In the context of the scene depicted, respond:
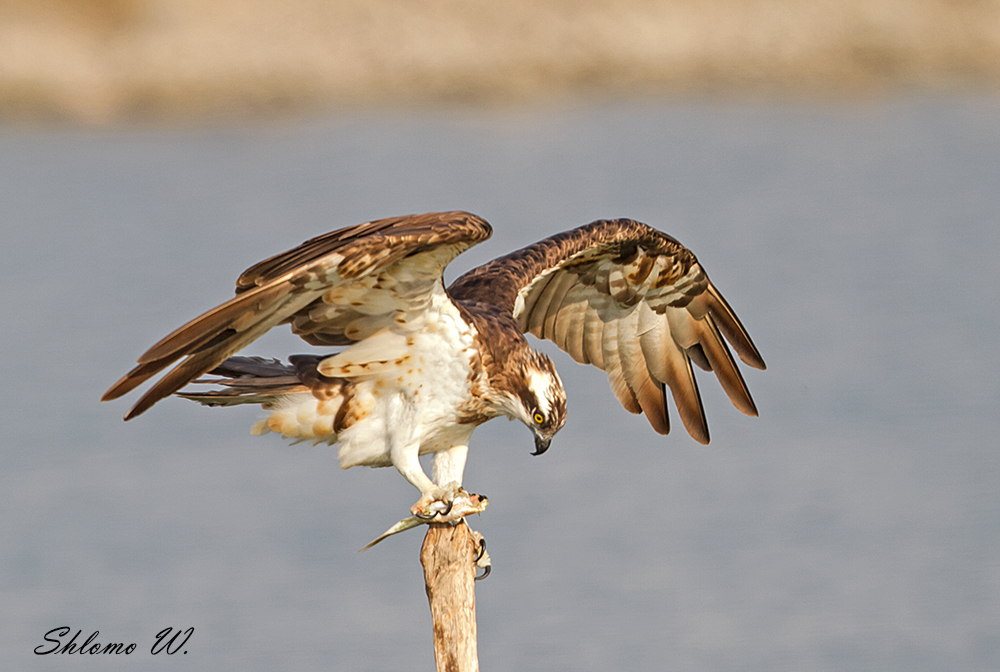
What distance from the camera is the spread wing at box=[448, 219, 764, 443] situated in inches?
310

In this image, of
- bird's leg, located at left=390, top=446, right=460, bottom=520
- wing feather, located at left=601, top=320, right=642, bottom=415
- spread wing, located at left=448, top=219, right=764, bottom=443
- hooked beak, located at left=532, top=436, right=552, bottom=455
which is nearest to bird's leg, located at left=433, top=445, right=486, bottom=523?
bird's leg, located at left=390, top=446, right=460, bottom=520

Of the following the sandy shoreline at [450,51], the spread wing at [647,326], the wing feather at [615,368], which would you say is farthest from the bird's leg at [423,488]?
the sandy shoreline at [450,51]

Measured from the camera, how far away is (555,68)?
79.5 feet

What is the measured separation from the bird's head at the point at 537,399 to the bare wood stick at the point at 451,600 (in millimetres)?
683

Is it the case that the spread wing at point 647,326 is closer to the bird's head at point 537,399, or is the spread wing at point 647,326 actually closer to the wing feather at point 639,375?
the wing feather at point 639,375

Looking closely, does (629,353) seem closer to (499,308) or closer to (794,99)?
(499,308)

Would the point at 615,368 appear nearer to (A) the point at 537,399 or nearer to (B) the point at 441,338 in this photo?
(A) the point at 537,399

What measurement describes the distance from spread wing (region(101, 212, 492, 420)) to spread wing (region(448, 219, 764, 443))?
1746mm

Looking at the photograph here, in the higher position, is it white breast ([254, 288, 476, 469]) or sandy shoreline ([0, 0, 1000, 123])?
sandy shoreline ([0, 0, 1000, 123])

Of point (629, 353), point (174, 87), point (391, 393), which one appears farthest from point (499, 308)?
point (174, 87)

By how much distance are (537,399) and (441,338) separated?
55cm

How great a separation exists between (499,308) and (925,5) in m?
19.7

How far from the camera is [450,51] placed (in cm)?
2352

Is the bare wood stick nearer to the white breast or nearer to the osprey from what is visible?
the osprey
